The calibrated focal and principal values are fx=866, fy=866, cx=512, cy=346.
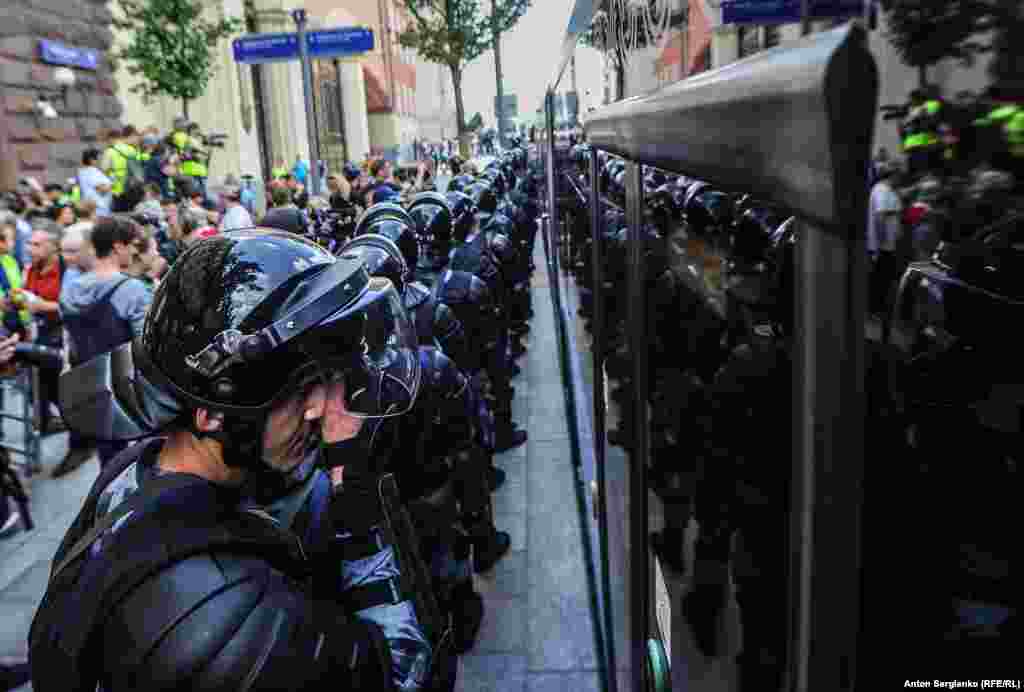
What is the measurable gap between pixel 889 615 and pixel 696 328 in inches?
33.6

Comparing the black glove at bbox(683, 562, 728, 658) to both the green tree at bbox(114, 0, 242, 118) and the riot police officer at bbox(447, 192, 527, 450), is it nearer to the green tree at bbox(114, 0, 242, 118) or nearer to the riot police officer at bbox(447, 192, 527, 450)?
the riot police officer at bbox(447, 192, 527, 450)

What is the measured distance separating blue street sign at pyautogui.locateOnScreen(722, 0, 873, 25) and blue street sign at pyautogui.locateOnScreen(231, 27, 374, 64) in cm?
1002

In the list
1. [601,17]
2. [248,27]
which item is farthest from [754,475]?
[248,27]

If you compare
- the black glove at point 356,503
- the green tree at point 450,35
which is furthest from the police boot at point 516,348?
the green tree at point 450,35

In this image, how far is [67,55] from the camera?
14.0 m

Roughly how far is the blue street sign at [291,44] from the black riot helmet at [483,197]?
96.5 inches

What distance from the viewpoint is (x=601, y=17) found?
2.20 meters

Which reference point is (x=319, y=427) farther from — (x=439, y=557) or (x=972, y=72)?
(x=439, y=557)

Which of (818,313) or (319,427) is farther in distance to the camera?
(319,427)

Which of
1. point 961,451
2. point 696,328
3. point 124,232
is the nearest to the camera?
point 961,451

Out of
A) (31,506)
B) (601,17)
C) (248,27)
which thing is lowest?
(31,506)

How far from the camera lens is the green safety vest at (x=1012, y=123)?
44 centimetres

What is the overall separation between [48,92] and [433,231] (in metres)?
11.4

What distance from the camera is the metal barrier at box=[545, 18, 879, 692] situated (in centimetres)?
46
